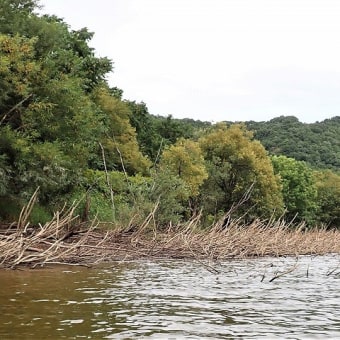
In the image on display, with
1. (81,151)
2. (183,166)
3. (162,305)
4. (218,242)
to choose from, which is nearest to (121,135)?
(183,166)

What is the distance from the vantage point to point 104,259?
19516 millimetres

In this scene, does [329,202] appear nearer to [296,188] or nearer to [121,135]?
[296,188]

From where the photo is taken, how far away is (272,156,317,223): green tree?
69.2 m

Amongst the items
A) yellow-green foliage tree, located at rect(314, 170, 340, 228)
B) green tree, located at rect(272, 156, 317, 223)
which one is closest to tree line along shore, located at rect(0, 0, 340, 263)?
green tree, located at rect(272, 156, 317, 223)

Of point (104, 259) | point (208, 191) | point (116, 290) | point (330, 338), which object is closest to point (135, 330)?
point (330, 338)

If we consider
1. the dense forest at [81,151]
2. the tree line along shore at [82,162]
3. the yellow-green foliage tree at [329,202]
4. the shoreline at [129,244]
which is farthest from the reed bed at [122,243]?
the yellow-green foliage tree at [329,202]

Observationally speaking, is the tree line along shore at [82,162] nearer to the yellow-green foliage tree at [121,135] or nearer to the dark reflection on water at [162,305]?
the yellow-green foliage tree at [121,135]

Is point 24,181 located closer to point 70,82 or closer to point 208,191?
point 70,82

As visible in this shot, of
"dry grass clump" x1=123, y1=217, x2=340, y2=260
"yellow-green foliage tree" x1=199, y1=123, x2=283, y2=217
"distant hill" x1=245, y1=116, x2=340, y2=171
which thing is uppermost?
"distant hill" x1=245, y1=116, x2=340, y2=171

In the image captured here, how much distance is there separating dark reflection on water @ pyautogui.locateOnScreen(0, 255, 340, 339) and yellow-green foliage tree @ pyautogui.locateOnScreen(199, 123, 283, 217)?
36.9 m

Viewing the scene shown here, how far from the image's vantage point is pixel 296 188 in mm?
69938

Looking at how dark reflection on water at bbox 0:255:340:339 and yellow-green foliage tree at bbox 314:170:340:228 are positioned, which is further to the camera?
yellow-green foliage tree at bbox 314:170:340:228

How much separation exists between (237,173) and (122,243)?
3522 centimetres

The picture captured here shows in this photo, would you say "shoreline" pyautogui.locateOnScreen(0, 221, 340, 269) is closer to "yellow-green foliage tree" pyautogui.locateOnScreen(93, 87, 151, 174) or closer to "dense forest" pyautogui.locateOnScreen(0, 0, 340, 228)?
"dense forest" pyautogui.locateOnScreen(0, 0, 340, 228)
